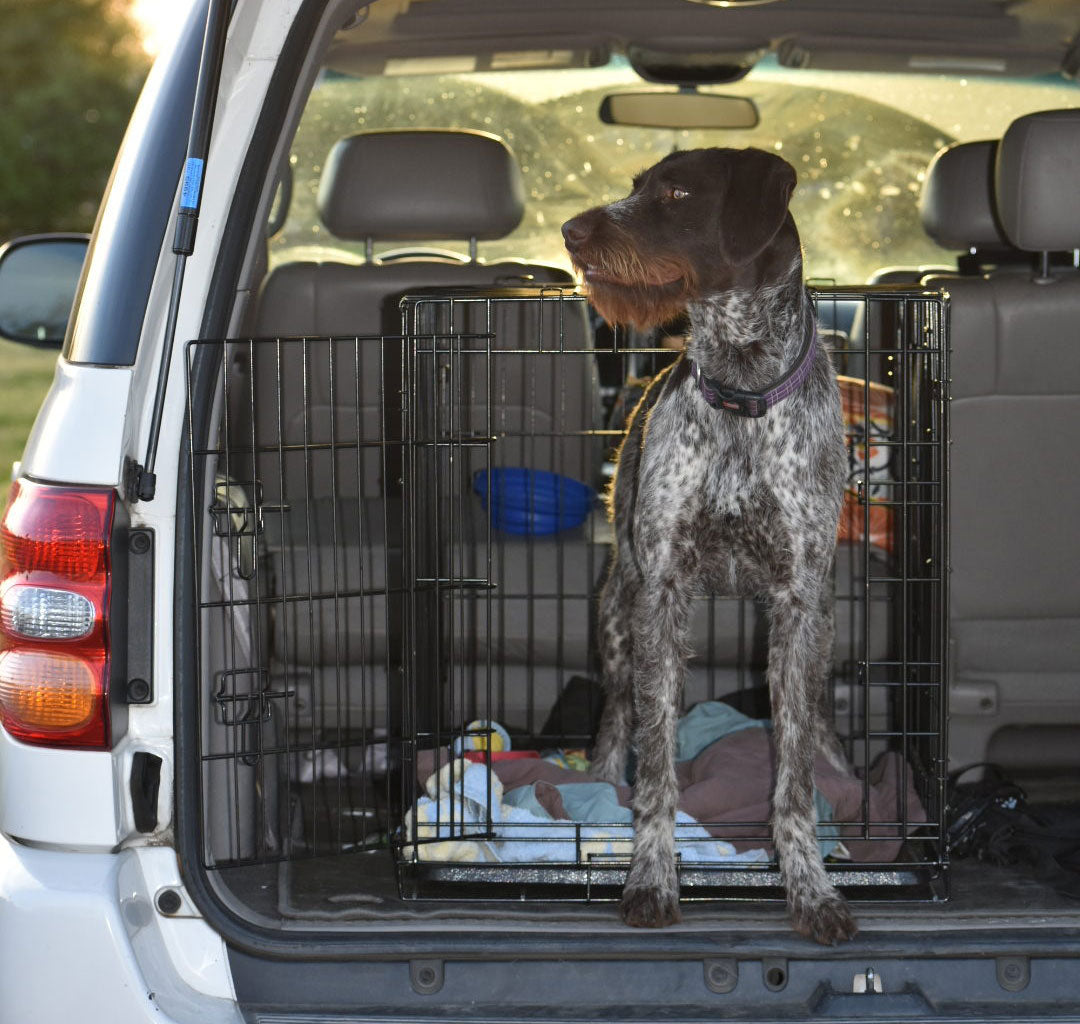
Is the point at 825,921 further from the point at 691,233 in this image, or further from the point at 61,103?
the point at 61,103

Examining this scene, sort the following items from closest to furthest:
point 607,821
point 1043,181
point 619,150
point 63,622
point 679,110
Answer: point 63,622
point 607,821
point 1043,181
point 679,110
point 619,150

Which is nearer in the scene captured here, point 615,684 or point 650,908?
point 650,908

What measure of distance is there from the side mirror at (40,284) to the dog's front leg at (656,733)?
1231mm

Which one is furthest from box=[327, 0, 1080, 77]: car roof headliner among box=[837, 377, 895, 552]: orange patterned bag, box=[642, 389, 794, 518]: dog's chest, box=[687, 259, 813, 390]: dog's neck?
box=[642, 389, 794, 518]: dog's chest

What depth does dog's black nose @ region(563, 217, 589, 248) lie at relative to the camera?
2932 millimetres

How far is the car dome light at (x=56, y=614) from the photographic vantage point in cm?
232

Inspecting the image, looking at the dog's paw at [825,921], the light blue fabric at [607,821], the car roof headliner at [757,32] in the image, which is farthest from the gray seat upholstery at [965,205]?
the dog's paw at [825,921]

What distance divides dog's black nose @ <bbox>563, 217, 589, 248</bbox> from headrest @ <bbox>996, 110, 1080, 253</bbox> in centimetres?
103

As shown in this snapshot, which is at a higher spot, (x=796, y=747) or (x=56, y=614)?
(x=56, y=614)

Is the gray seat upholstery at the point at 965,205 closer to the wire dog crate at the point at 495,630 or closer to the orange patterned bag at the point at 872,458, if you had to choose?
the wire dog crate at the point at 495,630

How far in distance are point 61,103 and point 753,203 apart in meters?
23.4

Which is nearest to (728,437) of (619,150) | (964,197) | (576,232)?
(576,232)

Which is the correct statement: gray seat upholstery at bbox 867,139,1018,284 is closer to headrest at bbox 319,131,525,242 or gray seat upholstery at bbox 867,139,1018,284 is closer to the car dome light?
headrest at bbox 319,131,525,242

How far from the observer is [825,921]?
2.51 metres
